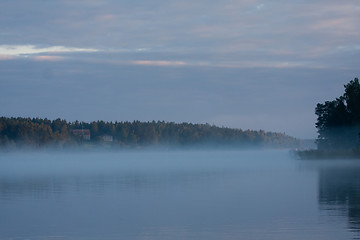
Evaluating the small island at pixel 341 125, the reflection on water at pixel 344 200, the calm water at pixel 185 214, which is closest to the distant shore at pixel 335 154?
the small island at pixel 341 125

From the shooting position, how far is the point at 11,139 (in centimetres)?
19950

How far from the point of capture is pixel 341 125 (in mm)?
87938

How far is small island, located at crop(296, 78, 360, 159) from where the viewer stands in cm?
8381

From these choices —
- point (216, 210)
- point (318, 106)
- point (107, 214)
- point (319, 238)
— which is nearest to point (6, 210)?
point (107, 214)

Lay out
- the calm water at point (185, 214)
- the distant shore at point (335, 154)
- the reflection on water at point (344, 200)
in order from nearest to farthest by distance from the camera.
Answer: the calm water at point (185, 214), the reflection on water at point (344, 200), the distant shore at point (335, 154)

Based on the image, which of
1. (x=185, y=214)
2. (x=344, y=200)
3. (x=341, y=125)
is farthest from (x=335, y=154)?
(x=185, y=214)

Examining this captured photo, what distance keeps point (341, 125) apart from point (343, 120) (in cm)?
159

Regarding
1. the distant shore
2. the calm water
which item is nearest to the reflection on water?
the calm water

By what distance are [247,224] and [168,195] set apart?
12483 mm

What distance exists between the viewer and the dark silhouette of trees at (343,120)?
84.2 m

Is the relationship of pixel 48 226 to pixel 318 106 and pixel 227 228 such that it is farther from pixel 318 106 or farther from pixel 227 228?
pixel 318 106

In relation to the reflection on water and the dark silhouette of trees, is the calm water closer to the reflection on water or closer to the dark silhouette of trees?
the reflection on water

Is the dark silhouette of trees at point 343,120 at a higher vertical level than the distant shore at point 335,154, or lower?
higher

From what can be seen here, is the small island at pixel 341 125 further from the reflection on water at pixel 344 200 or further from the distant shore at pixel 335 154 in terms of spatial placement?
the reflection on water at pixel 344 200
